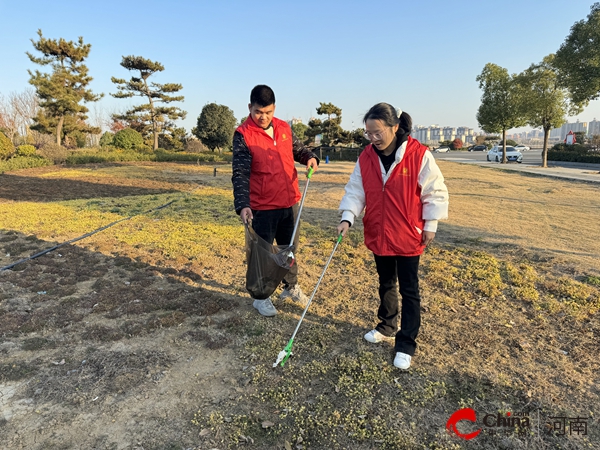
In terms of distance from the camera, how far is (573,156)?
24.4 metres

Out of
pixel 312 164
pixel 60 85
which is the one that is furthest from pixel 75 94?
pixel 312 164

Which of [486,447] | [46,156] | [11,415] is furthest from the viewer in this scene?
[46,156]

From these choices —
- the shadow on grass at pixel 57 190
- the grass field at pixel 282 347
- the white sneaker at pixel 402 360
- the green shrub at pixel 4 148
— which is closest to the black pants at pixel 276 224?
the grass field at pixel 282 347

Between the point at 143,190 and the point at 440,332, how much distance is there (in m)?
10.1

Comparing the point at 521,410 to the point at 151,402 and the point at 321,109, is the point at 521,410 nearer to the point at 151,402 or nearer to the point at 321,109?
the point at 151,402

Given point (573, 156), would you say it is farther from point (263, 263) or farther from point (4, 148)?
point (4, 148)

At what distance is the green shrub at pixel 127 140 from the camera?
23141 mm

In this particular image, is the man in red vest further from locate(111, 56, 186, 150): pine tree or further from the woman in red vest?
locate(111, 56, 186, 150): pine tree

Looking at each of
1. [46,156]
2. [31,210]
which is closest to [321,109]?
[46,156]

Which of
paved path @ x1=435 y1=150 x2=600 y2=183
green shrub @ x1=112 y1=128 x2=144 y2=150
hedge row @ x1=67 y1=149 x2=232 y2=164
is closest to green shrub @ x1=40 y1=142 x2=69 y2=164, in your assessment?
hedge row @ x1=67 y1=149 x2=232 y2=164

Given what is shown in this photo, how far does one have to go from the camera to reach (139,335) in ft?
9.39

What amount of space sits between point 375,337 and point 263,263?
0.99 metres

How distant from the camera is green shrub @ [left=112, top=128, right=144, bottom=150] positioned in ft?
75.9

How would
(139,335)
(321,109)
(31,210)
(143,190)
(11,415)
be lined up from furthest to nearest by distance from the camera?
(321,109) < (143,190) < (31,210) < (139,335) < (11,415)
